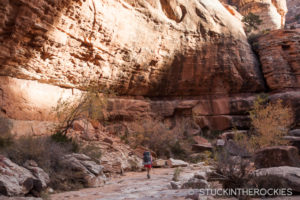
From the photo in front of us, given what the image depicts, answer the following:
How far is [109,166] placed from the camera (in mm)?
8102

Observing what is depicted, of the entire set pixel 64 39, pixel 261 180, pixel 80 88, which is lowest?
pixel 261 180

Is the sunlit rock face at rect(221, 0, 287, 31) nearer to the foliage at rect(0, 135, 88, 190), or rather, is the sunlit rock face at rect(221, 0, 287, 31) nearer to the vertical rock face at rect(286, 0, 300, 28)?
the vertical rock face at rect(286, 0, 300, 28)

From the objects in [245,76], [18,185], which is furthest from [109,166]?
[245,76]

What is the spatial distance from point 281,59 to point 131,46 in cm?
1217

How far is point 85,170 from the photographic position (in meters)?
6.05

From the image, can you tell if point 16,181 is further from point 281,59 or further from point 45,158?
point 281,59

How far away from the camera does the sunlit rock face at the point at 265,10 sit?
Answer: 29006 millimetres

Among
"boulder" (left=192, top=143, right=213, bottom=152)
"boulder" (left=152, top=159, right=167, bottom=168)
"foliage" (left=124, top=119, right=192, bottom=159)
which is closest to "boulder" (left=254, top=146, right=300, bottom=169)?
"boulder" (left=152, top=159, right=167, bottom=168)

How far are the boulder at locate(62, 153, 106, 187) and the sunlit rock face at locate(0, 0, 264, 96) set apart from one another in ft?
17.3

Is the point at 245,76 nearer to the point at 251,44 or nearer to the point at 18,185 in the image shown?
the point at 251,44

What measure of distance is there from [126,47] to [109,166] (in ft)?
21.8

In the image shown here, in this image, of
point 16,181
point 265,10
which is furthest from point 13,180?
point 265,10

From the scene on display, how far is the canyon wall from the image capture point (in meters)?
9.27

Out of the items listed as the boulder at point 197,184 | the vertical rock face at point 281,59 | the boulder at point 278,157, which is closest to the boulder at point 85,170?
the boulder at point 197,184
